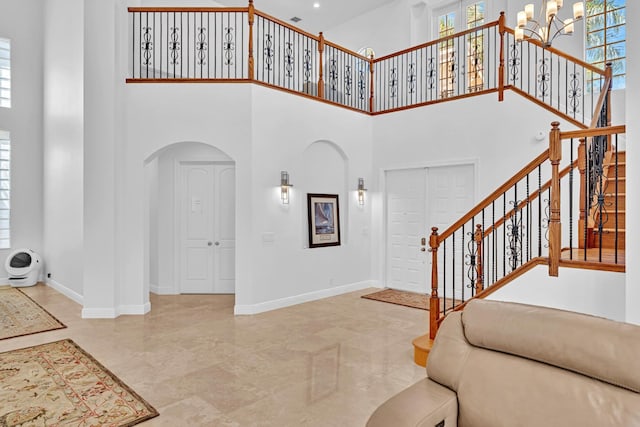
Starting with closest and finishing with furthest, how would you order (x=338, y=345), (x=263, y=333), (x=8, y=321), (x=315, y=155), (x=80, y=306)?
1. (x=338, y=345)
2. (x=263, y=333)
3. (x=8, y=321)
4. (x=80, y=306)
5. (x=315, y=155)

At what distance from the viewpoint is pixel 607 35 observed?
674 cm

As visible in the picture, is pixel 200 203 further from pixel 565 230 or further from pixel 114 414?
pixel 565 230

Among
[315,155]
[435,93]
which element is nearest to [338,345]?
[315,155]

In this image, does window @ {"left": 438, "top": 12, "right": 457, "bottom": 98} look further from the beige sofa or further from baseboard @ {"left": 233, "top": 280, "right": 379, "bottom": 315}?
the beige sofa

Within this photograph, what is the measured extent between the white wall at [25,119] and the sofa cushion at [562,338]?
8710 mm

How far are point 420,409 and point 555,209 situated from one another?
89.2 inches

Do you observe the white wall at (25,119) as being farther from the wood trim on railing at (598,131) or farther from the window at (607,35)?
the window at (607,35)

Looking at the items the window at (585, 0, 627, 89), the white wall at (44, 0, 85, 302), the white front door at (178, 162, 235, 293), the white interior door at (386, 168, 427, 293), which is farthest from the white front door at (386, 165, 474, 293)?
the white wall at (44, 0, 85, 302)

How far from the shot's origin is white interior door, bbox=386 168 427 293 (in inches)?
275

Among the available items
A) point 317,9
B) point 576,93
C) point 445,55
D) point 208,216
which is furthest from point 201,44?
point 576,93

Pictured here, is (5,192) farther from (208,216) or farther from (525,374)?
(525,374)

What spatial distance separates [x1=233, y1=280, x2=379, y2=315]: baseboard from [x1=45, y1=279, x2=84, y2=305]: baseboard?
2580 millimetres

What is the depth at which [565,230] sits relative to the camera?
5.46m

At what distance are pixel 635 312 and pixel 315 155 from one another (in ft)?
15.9
